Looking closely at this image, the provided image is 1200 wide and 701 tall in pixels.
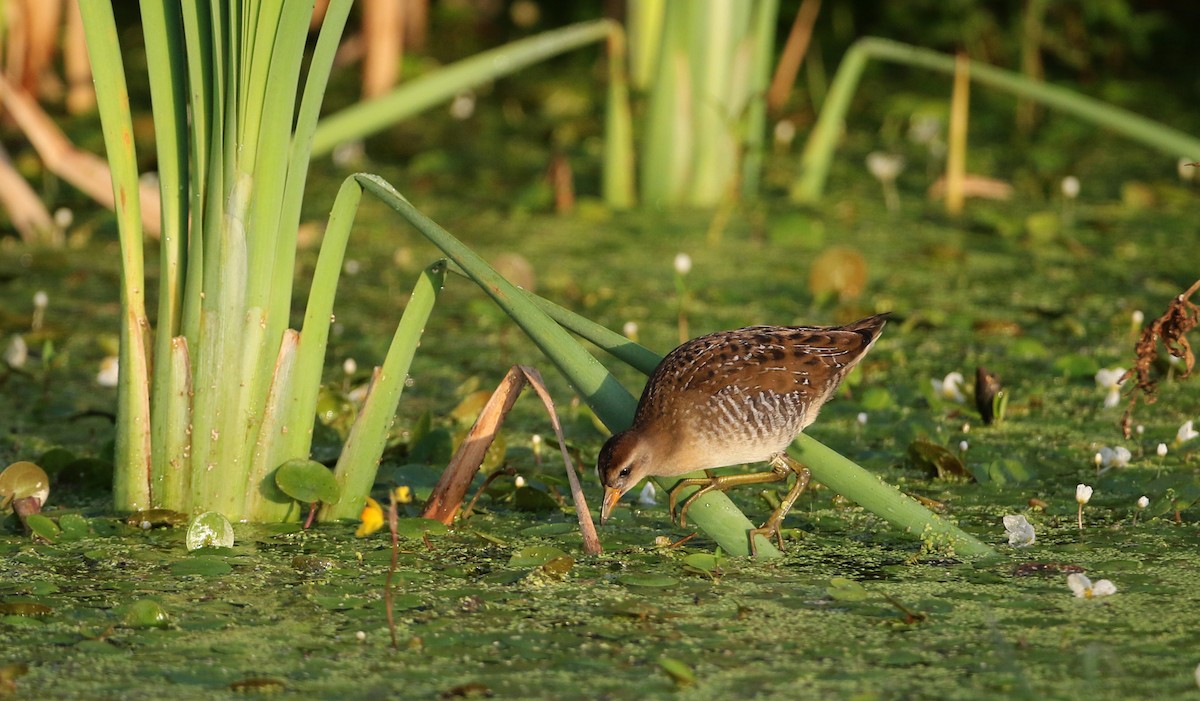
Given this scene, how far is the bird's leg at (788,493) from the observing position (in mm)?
3346

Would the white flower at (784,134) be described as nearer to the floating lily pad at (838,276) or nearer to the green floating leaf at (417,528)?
the floating lily pad at (838,276)

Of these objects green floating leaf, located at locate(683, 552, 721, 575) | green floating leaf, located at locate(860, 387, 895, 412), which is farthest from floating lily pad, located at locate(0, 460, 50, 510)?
green floating leaf, located at locate(860, 387, 895, 412)

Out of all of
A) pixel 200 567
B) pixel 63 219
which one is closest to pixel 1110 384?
pixel 200 567

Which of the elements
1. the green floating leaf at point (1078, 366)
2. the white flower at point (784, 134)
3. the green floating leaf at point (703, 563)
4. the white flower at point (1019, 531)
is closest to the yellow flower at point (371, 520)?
the green floating leaf at point (703, 563)

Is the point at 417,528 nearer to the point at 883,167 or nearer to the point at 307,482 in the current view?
the point at 307,482

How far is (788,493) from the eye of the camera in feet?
12.0

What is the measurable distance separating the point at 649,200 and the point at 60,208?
252 cm

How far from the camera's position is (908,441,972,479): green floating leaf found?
12.6 ft

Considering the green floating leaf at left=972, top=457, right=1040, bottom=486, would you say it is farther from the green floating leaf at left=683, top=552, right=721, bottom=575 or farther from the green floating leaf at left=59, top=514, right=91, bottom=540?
the green floating leaf at left=59, top=514, right=91, bottom=540

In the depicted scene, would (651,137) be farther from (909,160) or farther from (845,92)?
(909,160)

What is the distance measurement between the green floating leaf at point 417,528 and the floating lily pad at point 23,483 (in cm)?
84

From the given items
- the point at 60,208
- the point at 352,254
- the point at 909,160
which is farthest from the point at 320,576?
the point at 909,160

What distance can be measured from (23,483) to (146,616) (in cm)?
85

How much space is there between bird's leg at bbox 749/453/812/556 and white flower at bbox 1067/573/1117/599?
614 mm
